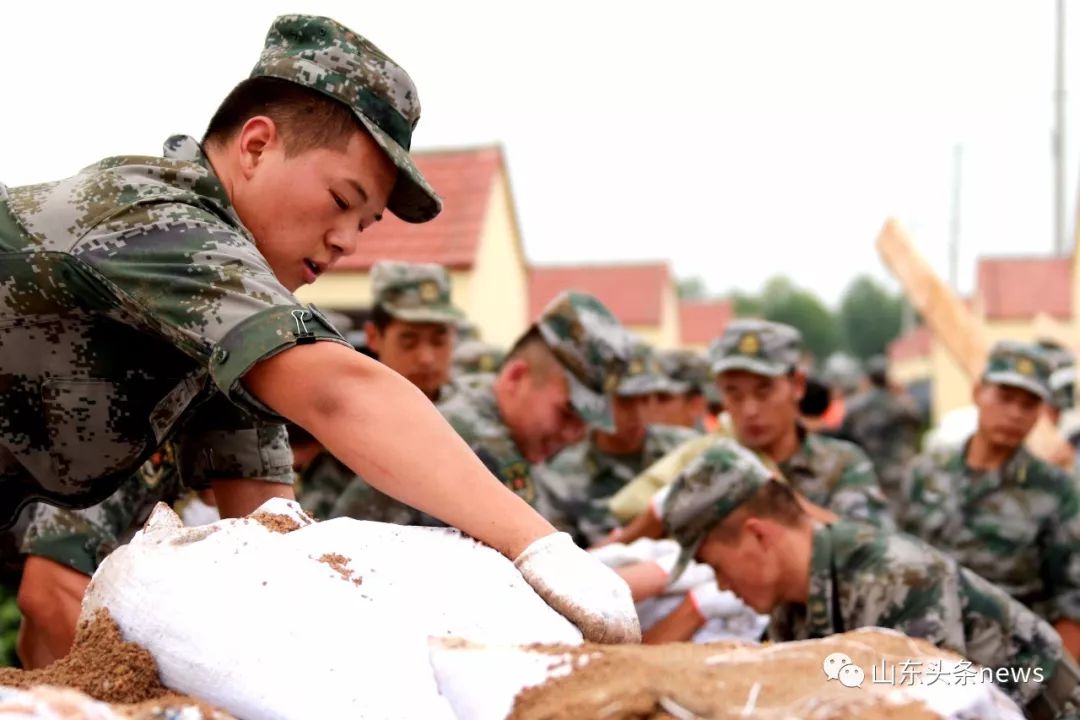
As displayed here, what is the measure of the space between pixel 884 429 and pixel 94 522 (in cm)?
936

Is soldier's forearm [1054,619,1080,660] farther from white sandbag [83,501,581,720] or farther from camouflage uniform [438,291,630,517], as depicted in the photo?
white sandbag [83,501,581,720]

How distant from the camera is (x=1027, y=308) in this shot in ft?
118

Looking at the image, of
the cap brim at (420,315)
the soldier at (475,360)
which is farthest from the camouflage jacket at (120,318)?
the soldier at (475,360)

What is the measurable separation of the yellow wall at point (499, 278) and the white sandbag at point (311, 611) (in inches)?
468

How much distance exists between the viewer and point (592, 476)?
5.93 m

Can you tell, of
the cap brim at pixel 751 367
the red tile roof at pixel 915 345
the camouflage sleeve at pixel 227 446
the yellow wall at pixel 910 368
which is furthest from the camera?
the red tile roof at pixel 915 345

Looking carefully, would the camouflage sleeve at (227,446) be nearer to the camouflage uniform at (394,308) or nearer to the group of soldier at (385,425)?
the group of soldier at (385,425)

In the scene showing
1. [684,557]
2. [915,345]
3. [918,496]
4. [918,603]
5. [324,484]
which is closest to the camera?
[918,603]

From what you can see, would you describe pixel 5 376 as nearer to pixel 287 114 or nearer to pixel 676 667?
pixel 287 114

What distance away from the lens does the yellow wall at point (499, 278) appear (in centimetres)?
1415

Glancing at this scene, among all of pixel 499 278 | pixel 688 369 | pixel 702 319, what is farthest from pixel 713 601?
pixel 702 319

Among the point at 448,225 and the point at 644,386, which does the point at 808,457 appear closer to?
the point at 644,386

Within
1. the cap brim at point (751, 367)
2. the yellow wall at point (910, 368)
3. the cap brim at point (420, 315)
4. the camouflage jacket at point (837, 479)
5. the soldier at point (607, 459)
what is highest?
the cap brim at point (420, 315)

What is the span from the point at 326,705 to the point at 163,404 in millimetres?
647
